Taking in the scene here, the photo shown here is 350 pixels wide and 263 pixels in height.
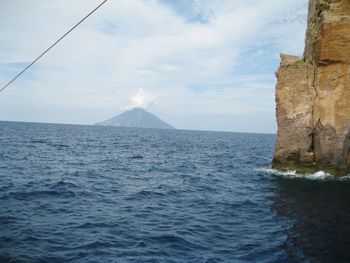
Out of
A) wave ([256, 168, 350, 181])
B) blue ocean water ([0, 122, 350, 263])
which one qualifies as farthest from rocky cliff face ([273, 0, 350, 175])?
blue ocean water ([0, 122, 350, 263])

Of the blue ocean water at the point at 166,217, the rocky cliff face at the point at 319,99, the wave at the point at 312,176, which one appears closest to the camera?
the blue ocean water at the point at 166,217

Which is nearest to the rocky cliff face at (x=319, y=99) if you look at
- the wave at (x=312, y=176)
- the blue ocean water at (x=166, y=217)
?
the wave at (x=312, y=176)

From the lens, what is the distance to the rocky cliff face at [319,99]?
2933cm

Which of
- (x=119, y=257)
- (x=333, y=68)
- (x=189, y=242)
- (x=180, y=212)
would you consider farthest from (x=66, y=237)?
(x=333, y=68)

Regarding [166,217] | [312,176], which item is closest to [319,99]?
[312,176]

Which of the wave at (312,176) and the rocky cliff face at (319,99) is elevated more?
the rocky cliff face at (319,99)

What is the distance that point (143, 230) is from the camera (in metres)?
14.4

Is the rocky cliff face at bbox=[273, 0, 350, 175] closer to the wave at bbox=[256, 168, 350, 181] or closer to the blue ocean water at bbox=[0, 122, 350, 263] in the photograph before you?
the wave at bbox=[256, 168, 350, 181]

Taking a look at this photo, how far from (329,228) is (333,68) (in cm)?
1825

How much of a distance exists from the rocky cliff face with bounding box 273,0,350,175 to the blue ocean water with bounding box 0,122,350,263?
2.89 metres

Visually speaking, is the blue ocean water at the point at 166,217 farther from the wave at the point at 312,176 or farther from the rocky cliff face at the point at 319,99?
the rocky cliff face at the point at 319,99

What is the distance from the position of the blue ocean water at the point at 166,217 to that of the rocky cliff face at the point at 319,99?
9.48ft

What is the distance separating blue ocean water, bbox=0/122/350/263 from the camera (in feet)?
39.8

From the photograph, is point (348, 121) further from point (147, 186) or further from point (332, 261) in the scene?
point (332, 261)
